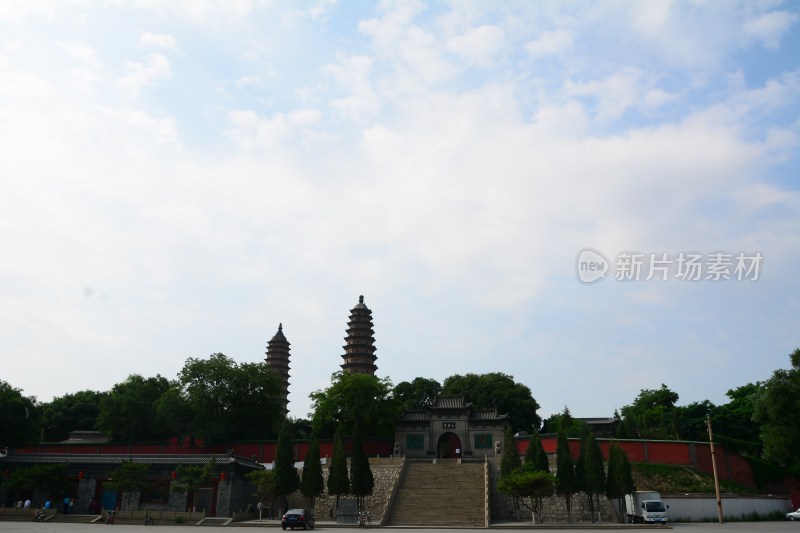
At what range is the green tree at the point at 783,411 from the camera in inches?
1433

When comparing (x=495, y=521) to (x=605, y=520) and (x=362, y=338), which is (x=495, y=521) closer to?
(x=605, y=520)

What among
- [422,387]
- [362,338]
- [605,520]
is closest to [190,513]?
[605,520]

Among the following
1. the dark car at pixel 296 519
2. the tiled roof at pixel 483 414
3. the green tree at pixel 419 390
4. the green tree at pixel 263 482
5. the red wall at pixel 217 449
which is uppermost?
the green tree at pixel 419 390

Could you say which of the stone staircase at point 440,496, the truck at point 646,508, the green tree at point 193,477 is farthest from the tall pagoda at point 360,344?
the truck at point 646,508

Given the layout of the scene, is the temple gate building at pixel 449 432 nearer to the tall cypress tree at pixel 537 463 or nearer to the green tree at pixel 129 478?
the tall cypress tree at pixel 537 463

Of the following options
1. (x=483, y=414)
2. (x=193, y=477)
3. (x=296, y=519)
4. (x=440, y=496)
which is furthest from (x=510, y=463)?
(x=483, y=414)

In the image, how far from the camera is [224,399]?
159ft

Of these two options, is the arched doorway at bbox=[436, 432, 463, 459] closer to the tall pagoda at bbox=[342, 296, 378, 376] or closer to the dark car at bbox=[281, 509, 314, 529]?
the tall pagoda at bbox=[342, 296, 378, 376]

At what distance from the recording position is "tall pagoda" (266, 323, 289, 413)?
222ft

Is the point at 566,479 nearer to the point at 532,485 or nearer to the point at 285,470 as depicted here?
the point at 532,485

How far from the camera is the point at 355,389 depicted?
49.4 m

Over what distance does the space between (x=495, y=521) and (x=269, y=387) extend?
23727 mm

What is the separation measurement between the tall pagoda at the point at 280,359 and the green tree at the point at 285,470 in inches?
1297

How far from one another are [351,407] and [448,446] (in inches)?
426
